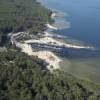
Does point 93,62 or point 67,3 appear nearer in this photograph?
point 93,62

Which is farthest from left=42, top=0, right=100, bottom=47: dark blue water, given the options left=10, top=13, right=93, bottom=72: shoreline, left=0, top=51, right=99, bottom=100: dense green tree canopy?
left=0, top=51, right=99, bottom=100: dense green tree canopy

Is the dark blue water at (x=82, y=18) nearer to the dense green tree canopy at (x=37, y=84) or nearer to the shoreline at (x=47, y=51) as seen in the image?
the shoreline at (x=47, y=51)

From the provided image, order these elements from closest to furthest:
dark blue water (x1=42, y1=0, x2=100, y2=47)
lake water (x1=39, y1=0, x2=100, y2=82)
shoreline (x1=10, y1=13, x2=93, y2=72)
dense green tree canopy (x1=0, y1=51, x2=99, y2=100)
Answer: dense green tree canopy (x1=0, y1=51, x2=99, y2=100) → lake water (x1=39, y1=0, x2=100, y2=82) → shoreline (x1=10, y1=13, x2=93, y2=72) → dark blue water (x1=42, y1=0, x2=100, y2=47)

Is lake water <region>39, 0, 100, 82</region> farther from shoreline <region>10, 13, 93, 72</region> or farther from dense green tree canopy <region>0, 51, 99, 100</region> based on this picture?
dense green tree canopy <region>0, 51, 99, 100</region>

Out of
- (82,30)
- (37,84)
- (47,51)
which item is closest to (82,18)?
(82,30)

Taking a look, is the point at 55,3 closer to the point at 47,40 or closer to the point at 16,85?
the point at 47,40

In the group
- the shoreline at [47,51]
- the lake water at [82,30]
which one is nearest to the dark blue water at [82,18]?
the lake water at [82,30]

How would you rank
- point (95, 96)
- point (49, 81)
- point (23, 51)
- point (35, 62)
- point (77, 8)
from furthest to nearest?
point (77, 8) < point (23, 51) < point (35, 62) < point (49, 81) < point (95, 96)

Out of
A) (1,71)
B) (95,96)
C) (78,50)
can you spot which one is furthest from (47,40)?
(95,96)
